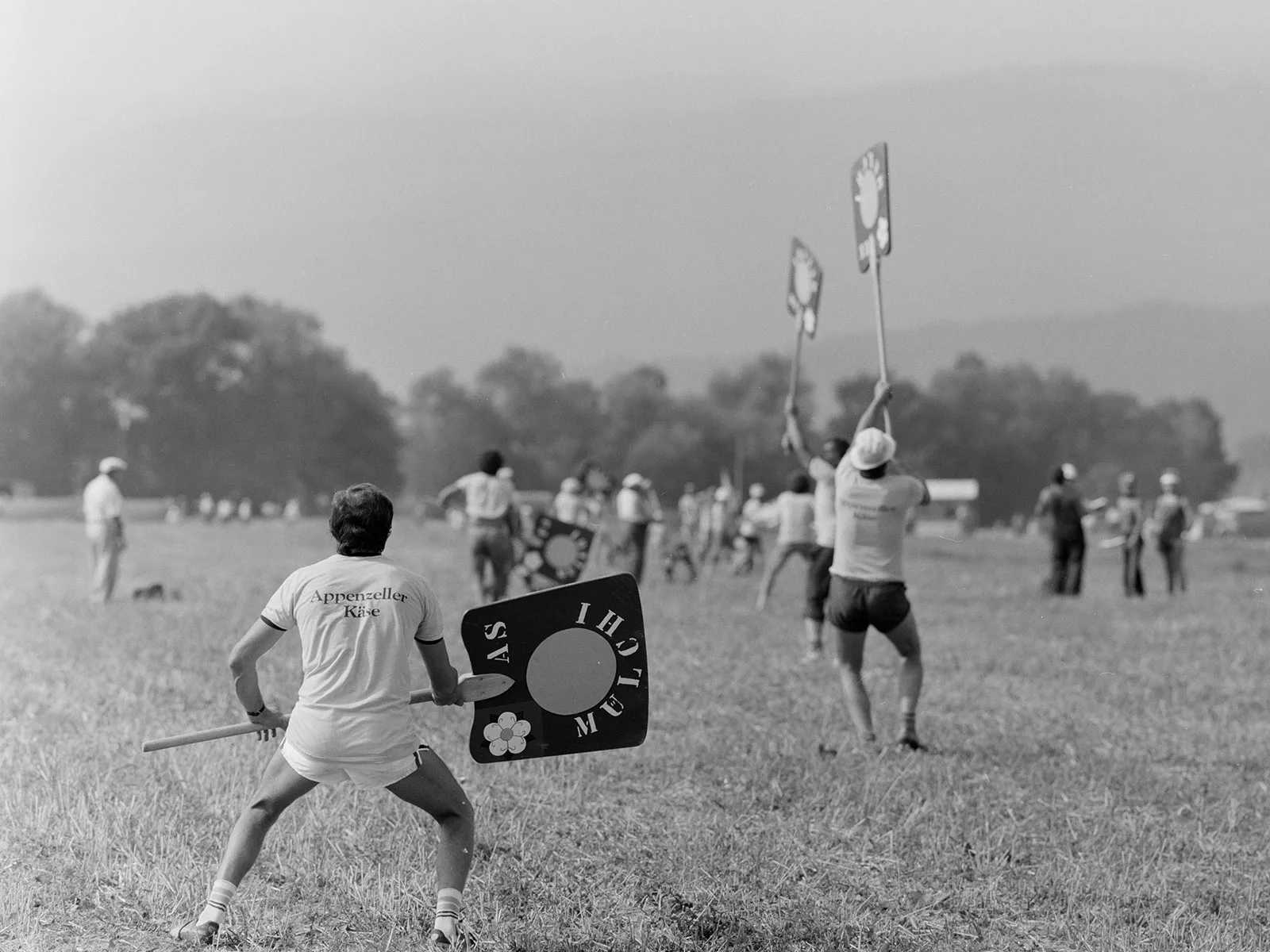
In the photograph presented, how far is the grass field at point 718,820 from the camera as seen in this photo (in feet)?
17.7

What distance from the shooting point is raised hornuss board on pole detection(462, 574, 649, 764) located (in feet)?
16.3

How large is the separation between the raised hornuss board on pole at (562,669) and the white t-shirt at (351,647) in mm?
418

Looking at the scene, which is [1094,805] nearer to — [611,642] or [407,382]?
[611,642]

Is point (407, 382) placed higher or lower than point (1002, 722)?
higher

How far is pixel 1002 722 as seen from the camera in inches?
381

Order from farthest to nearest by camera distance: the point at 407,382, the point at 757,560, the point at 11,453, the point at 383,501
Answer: the point at 407,382 → the point at 11,453 → the point at 757,560 → the point at 383,501

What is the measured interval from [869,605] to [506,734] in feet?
11.8

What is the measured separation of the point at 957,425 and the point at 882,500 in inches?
3657

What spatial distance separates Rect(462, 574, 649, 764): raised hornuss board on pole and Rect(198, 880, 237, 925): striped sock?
91 centimetres

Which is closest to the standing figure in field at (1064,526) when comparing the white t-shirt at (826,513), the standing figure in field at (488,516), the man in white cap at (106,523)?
the standing figure in field at (488,516)

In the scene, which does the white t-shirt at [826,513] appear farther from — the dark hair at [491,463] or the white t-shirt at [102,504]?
the white t-shirt at [102,504]

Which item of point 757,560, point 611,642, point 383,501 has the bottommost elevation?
point 757,560

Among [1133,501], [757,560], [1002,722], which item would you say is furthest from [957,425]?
[1002,722]

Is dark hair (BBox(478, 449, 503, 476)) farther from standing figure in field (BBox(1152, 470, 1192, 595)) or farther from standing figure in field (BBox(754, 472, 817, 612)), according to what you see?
standing figure in field (BBox(1152, 470, 1192, 595))
